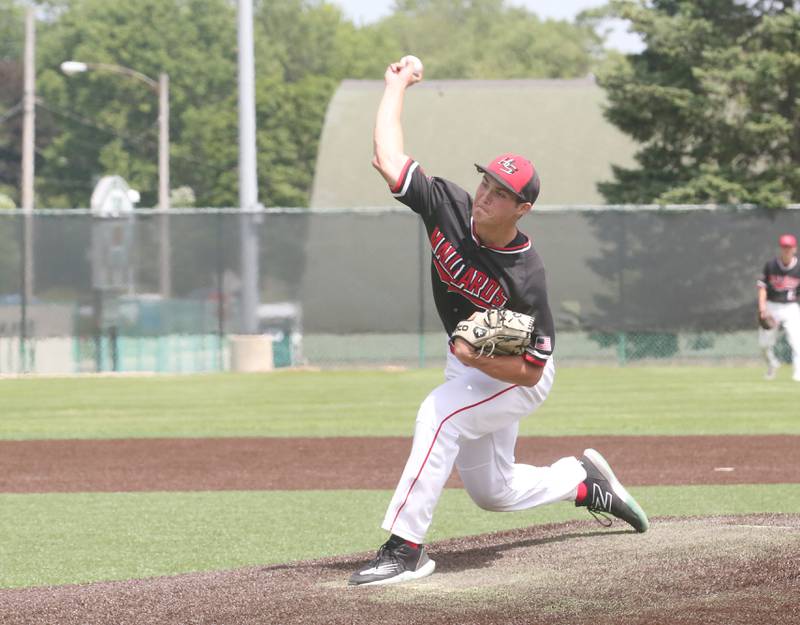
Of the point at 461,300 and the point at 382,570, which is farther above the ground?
the point at 461,300

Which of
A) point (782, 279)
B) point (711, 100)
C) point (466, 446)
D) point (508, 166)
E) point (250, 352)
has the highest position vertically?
point (711, 100)

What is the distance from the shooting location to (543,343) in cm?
552

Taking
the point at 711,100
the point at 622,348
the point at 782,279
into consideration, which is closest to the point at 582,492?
the point at 782,279

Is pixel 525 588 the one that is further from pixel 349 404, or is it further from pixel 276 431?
pixel 349 404

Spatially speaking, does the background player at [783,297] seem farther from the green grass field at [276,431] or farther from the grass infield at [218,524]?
the grass infield at [218,524]

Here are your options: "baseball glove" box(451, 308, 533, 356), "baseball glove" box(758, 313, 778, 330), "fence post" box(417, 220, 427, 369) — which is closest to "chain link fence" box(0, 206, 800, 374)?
"fence post" box(417, 220, 427, 369)

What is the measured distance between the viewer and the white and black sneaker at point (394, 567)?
542 centimetres

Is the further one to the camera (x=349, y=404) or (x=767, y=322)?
(x=767, y=322)

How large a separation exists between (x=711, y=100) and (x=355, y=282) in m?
7.23

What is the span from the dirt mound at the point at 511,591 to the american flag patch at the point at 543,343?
34.9 inches

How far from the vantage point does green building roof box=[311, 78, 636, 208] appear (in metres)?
35.2

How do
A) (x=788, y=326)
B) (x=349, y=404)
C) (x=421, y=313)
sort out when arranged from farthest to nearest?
(x=421, y=313) → (x=788, y=326) → (x=349, y=404)

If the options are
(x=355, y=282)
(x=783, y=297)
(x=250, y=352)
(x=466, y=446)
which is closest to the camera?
(x=466, y=446)

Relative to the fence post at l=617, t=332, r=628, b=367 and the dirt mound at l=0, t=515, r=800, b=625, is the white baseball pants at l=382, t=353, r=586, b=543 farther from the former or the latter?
the fence post at l=617, t=332, r=628, b=367
